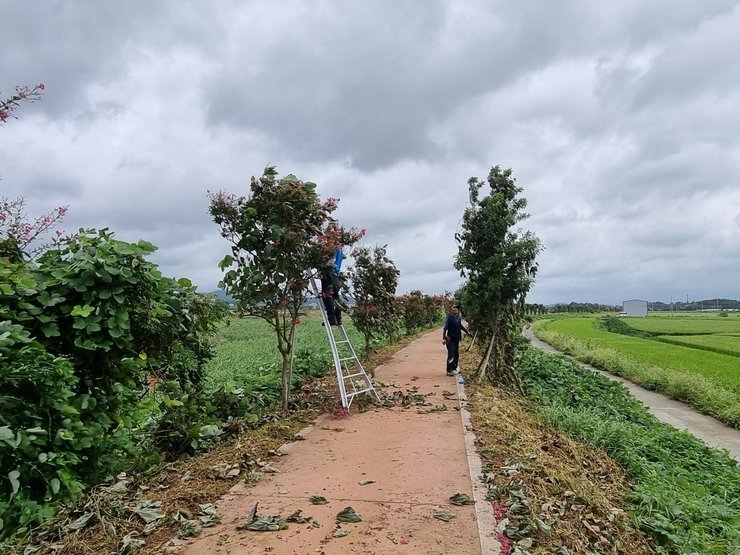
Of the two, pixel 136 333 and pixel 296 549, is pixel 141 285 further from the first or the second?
pixel 296 549

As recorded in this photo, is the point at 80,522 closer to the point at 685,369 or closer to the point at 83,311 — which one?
the point at 83,311

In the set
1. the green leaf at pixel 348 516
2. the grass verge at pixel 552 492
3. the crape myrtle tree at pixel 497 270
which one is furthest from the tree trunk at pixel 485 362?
the green leaf at pixel 348 516

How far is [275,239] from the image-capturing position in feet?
21.4

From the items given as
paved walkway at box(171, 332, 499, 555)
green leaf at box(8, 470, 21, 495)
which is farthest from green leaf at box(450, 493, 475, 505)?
green leaf at box(8, 470, 21, 495)

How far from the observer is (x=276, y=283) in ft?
22.4

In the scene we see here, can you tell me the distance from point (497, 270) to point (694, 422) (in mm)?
8135

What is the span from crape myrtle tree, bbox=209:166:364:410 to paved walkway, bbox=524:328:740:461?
9618 millimetres

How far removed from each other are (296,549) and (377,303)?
10936 millimetres

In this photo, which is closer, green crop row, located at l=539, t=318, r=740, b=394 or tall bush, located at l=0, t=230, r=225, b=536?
tall bush, located at l=0, t=230, r=225, b=536

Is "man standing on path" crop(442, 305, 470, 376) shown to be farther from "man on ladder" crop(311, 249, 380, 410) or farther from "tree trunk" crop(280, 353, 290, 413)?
"tree trunk" crop(280, 353, 290, 413)

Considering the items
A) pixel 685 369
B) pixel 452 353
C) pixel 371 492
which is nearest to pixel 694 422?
pixel 685 369

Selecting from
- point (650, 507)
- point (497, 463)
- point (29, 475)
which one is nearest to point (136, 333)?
point (29, 475)

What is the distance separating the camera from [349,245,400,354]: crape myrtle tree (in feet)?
45.4

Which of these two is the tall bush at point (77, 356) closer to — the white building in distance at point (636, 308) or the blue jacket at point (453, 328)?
the blue jacket at point (453, 328)
